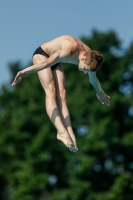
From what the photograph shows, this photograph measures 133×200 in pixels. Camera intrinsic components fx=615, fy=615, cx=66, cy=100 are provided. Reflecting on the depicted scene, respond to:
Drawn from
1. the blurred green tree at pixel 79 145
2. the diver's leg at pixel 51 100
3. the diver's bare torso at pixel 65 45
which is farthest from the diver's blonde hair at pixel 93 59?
the blurred green tree at pixel 79 145

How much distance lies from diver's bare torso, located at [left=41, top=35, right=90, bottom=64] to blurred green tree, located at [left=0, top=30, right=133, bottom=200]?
1005 inches

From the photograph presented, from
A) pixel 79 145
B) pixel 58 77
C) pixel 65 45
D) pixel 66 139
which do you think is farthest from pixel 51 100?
pixel 79 145

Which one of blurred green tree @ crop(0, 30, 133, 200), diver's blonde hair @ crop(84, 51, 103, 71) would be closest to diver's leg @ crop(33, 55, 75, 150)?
diver's blonde hair @ crop(84, 51, 103, 71)

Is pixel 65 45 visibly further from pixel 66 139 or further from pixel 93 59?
pixel 66 139

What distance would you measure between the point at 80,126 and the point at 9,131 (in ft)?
15.3

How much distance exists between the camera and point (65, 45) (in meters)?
11.1

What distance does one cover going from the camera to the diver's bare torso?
Answer: 11.0 m

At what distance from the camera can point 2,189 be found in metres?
42.7

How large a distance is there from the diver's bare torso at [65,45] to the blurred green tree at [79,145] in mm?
25521

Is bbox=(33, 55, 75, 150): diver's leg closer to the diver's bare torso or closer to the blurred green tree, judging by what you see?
the diver's bare torso

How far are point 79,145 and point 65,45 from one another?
2743cm

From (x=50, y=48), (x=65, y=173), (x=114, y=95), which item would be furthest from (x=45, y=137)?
(x=50, y=48)

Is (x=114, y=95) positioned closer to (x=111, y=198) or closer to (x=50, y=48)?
(x=111, y=198)

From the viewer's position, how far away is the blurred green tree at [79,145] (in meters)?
37.5
